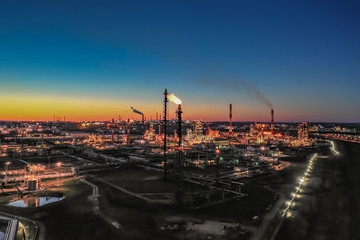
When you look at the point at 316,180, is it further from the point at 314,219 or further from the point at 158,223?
the point at 158,223

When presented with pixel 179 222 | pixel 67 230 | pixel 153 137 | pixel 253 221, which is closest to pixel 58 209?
pixel 67 230

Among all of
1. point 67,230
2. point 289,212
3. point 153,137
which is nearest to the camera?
point 67,230

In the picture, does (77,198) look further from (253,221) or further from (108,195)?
(253,221)

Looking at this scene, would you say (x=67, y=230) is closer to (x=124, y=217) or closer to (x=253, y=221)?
(x=124, y=217)

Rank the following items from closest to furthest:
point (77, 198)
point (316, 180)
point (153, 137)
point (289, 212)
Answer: point (289, 212) < point (77, 198) < point (316, 180) < point (153, 137)

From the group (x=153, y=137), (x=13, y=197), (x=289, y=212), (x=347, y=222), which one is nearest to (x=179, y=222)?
(x=289, y=212)

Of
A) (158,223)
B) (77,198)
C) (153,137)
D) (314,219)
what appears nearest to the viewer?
(158,223)

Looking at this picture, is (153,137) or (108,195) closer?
(108,195)

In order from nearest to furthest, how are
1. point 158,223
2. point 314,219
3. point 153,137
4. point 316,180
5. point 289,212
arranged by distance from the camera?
point 158,223, point 314,219, point 289,212, point 316,180, point 153,137

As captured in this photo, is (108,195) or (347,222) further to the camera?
(108,195)
